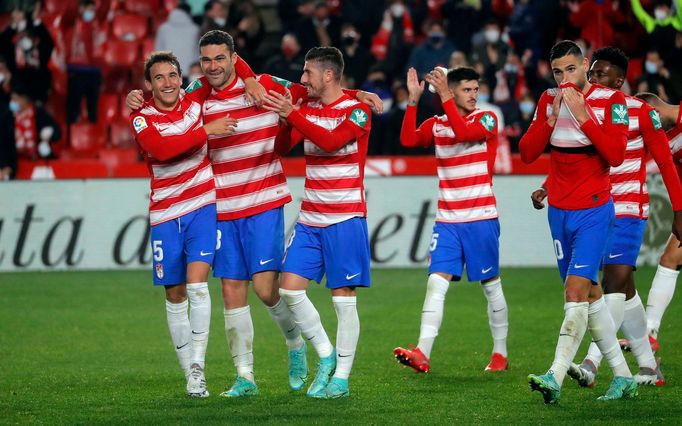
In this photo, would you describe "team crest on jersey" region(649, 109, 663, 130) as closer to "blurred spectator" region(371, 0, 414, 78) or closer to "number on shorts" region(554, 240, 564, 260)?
"number on shorts" region(554, 240, 564, 260)

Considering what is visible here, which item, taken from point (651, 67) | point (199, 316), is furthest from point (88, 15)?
point (199, 316)

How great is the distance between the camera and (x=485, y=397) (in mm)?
7871

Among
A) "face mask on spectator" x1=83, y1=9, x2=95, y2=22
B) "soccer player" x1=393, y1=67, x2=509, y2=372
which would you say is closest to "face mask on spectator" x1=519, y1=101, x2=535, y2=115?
"face mask on spectator" x1=83, y1=9, x2=95, y2=22

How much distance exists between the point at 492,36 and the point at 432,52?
3.16ft

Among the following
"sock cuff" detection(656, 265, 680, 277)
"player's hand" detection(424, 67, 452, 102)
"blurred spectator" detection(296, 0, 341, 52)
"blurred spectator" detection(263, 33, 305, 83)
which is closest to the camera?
"player's hand" detection(424, 67, 452, 102)

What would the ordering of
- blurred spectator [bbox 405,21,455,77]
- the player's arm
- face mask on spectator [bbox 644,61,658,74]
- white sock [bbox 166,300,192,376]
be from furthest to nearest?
blurred spectator [bbox 405,21,455,77] → face mask on spectator [bbox 644,61,658,74] → white sock [bbox 166,300,192,376] → the player's arm

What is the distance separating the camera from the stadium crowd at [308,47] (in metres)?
17.9

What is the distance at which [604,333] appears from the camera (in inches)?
299

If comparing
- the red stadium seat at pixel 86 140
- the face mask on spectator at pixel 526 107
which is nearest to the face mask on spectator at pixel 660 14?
the face mask on spectator at pixel 526 107

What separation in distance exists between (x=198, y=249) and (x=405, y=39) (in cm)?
1219

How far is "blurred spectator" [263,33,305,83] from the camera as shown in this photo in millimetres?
18094

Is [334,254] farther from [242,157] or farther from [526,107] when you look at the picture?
[526,107]

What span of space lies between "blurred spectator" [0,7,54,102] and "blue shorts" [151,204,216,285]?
12.0 metres

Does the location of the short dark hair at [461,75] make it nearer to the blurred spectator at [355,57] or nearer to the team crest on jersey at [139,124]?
the team crest on jersey at [139,124]
